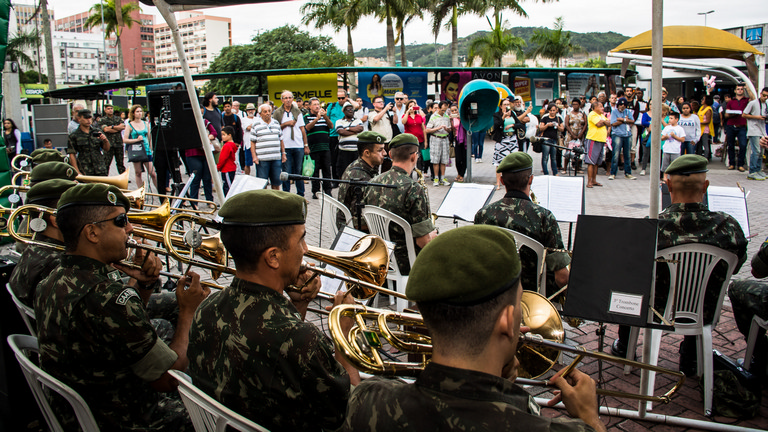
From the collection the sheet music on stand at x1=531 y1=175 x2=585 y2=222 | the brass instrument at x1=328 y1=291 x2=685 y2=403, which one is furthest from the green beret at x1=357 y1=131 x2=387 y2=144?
the brass instrument at x1=328 y1=291 x2=685 y2=403

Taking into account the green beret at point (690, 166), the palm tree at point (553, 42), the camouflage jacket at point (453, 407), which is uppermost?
the palm tree at point (553, 42)

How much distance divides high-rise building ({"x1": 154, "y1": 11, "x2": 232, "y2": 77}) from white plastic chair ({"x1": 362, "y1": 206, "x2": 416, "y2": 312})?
131m

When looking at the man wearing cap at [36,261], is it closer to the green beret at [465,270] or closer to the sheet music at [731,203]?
the green beret at [465,270]

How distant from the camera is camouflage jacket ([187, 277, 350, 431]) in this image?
1.98 metres

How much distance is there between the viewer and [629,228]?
2816 mm

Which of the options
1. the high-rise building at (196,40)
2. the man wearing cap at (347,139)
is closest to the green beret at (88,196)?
the man wearing cap at (347,139)

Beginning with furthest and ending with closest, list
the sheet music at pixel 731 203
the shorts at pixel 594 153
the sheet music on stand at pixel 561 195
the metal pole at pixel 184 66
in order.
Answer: the shorts at pixel 594 153 < the sheet music on stand at pixel 561 195 < the sheet music at pixel 731 203 < the metal pole at pixel 184 66

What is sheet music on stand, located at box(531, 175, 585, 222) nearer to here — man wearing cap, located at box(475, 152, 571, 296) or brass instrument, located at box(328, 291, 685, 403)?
man wearing cap, located at box(475, 152, 571, 296)

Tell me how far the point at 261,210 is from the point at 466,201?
3.02m

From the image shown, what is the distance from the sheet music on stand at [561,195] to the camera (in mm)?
4723

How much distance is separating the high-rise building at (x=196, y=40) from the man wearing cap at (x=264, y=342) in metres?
133

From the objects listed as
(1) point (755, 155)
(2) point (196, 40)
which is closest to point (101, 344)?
(1) point (755, 155)

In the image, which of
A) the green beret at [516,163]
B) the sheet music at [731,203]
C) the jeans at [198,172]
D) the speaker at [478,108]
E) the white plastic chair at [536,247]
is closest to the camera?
the white plastic chair at [536,247]

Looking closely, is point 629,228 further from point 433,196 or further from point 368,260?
point 433,196
